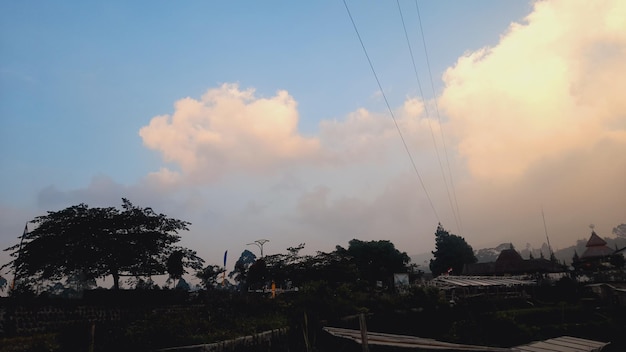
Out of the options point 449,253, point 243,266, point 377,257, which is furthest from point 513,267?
point 243,266

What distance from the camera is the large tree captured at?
78.3ft

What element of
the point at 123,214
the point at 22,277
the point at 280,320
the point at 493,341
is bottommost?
the point at 493,341

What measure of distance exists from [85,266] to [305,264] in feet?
78.8

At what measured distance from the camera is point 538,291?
1237 inches

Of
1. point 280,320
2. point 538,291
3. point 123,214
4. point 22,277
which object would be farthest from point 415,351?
point 538,291

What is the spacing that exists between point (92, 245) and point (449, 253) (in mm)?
63280

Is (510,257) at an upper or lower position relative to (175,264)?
lower

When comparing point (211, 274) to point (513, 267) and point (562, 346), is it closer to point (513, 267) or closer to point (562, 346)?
point (562, 346)

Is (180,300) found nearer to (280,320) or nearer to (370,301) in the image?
(280,320)

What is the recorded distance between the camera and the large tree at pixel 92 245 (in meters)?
23.9

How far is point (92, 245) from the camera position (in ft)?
80.4

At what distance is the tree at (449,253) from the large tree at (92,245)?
5794 centimetres

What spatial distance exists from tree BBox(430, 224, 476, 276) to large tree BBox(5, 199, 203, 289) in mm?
57938

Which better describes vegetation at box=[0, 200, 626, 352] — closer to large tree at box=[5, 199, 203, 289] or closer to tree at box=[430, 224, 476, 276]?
large tree at box=[5, 199, 203, 289]
